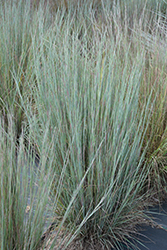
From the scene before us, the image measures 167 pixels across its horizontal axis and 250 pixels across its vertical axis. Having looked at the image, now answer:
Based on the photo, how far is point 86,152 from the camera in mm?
→ 1234

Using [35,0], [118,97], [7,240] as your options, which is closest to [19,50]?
[118,97]

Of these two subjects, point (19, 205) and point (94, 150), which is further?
point (94, 150)

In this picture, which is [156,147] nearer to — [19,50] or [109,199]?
[109,199]

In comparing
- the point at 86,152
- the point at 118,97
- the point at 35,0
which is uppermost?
the point at 35,0

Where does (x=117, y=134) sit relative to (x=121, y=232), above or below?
above

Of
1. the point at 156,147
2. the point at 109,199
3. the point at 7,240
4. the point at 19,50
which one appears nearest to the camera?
the point at 7,240

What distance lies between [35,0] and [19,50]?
4.95ft

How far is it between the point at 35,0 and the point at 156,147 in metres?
2.68

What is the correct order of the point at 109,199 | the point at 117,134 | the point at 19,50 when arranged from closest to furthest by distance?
the point at 109,199 → the point at 117,134 → the point at 19,50

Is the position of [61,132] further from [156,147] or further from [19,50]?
[19,50]

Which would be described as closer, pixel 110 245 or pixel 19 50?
pixel 110 245

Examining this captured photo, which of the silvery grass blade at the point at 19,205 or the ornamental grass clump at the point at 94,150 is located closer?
the silvery grass blade at the point at 19,205

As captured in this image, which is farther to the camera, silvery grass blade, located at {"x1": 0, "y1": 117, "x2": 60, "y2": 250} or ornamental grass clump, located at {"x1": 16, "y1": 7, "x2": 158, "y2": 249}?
ornamental grass clump, located at {"x1": 16, "y1": 7, "x2": 158, "y2": 249}

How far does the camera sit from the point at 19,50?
223cm
